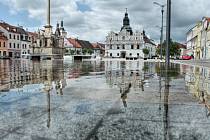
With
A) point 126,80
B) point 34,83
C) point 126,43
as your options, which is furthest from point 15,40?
point 34,83

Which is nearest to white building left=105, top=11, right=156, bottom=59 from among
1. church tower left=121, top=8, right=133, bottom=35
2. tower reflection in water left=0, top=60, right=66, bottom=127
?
church tower left=121, top=8, right=133, bottom=35

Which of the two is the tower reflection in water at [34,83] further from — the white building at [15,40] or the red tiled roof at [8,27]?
the red tiled roof at [8,27]

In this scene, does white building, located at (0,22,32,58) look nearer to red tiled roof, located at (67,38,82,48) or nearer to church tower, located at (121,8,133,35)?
red tiled roof, located at (67,38,82,48)

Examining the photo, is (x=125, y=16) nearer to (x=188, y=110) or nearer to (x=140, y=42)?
(x=140, y=42)

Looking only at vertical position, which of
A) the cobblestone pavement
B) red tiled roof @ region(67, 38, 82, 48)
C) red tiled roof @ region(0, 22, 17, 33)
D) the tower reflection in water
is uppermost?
red tiled roof @ region(0, 22, 17, 33)

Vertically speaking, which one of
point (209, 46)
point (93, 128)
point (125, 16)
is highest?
point (125, 16)

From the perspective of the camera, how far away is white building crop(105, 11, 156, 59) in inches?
5556

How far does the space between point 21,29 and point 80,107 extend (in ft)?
395

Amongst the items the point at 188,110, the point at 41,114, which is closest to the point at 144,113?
the point at 188,110

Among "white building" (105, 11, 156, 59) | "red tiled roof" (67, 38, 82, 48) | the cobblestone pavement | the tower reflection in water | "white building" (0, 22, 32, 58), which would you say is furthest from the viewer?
"red tiled roof" (67, 38, 82, 48)

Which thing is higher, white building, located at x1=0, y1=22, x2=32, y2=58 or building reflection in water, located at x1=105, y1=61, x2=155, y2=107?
white building, located at x1=0, y1=22, x2=32, y2=58

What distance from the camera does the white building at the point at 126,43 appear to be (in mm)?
141125

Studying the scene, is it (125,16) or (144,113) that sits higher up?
(125,16)

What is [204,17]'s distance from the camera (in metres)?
92.8
